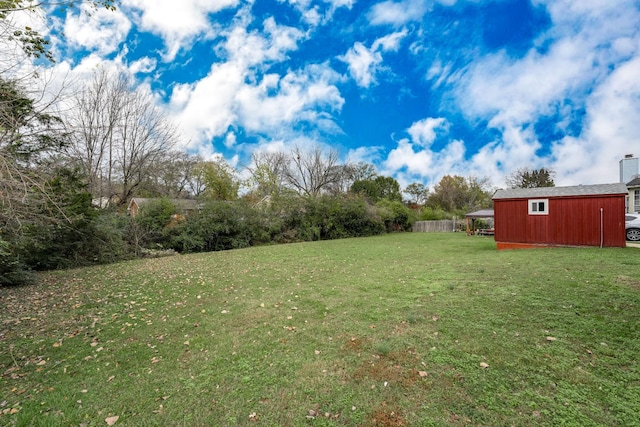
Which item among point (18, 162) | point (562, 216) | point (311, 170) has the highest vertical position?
point (311, 170)

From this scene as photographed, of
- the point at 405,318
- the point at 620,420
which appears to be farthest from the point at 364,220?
the point at 620,420

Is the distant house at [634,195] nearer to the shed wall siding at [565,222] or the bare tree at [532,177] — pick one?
the bare tree at [532,177]

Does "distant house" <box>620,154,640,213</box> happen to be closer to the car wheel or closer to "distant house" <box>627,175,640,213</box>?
"distant house" <box>627,175,640,213</box>

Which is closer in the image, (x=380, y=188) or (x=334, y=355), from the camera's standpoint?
(x=334, y=355)

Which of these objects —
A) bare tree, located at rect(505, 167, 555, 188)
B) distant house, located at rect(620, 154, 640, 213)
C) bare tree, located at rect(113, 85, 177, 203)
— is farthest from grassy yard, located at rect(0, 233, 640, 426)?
bare tree, located at rect(505, 167, 555, 188)

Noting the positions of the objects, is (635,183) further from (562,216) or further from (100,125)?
(100,125)

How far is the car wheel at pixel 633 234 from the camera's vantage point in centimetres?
1284

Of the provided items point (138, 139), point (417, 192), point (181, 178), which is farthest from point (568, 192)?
point (417, 192)

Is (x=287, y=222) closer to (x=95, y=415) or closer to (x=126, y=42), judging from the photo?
(x=126, y=42)

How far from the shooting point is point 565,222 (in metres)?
11.0

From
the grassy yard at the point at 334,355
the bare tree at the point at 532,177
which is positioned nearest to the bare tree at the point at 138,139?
the grassy yard at the point at 334,355

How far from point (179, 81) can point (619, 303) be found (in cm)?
1777

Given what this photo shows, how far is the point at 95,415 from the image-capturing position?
2332mm

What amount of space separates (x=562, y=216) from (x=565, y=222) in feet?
0.87
